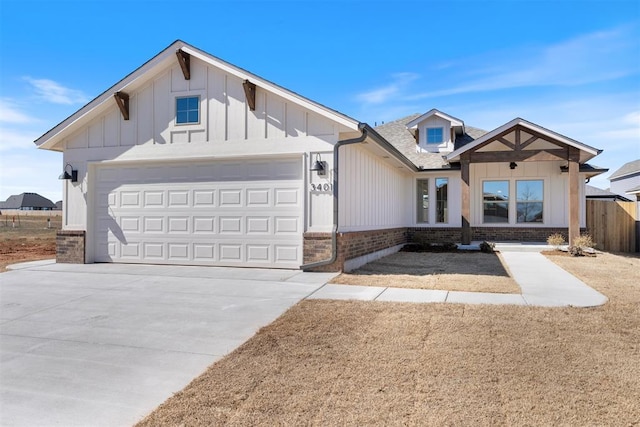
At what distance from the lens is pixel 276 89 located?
362 inches

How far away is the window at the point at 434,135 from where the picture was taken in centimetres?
1772

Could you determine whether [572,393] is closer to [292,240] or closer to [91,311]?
[91,311]

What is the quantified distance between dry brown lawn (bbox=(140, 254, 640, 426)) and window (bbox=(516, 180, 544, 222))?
11173 millimetres

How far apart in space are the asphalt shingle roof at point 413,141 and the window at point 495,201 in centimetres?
193

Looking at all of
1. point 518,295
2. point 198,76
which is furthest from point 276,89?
point 518,295

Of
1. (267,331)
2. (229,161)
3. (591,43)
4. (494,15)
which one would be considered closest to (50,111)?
(229,161)

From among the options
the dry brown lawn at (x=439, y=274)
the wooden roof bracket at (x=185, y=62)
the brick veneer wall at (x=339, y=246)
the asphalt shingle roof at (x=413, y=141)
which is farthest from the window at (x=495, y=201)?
the wooden roof bracket at (x=185, y=62)

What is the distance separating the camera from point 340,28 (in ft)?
39.9

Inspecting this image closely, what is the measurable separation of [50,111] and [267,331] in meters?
11.3

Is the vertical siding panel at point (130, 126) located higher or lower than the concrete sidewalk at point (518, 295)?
higher

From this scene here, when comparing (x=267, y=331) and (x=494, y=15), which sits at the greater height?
(x=494, y=15)

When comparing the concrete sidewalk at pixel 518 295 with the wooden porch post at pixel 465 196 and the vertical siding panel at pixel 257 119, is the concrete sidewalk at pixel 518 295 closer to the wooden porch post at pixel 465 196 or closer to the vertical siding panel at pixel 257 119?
the vertical siding panel at pixel 257 119

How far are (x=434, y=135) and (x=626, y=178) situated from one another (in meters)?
27.0

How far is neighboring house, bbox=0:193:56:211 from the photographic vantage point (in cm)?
6881
